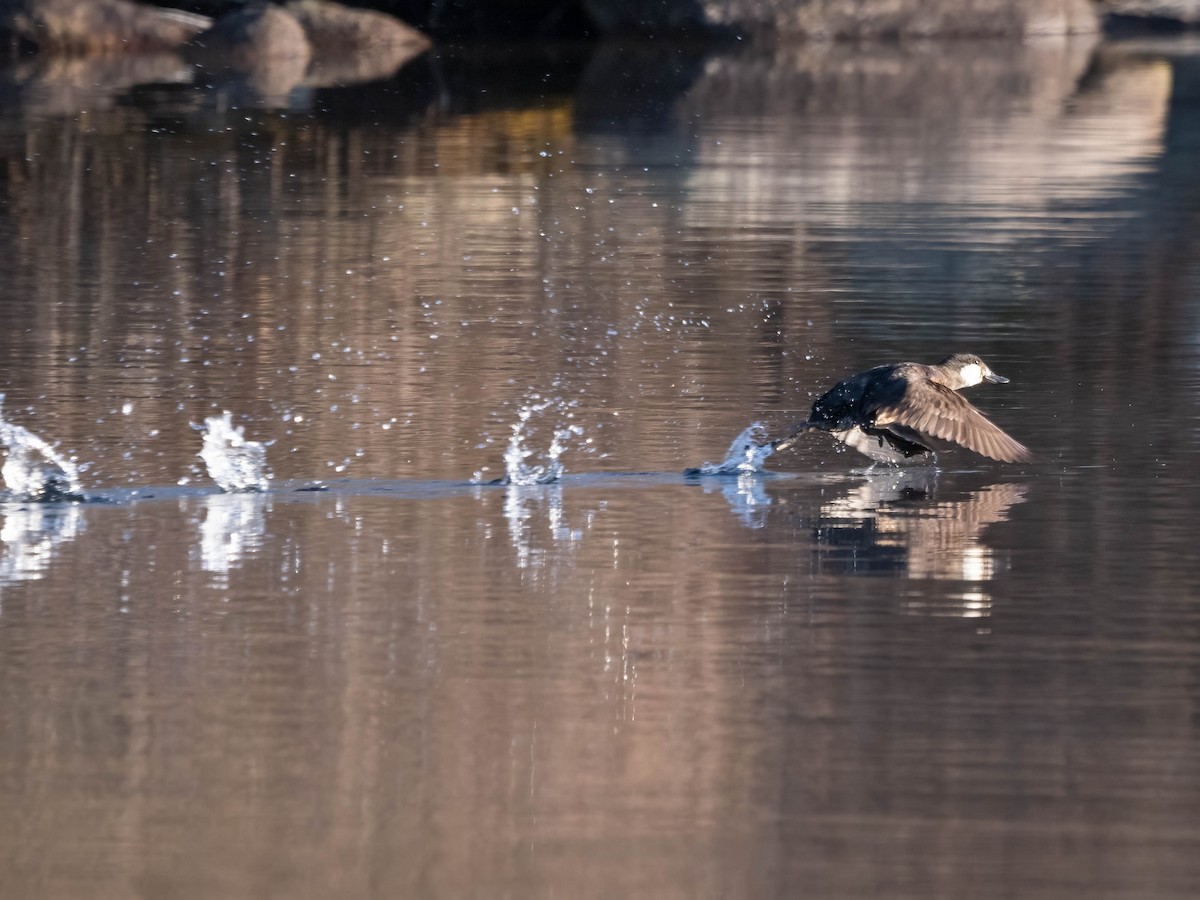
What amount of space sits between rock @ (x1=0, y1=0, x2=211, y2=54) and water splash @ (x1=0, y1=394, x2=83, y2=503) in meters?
23.9

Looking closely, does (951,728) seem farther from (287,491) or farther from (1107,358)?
(1107,358)

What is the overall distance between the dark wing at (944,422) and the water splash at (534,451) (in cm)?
111

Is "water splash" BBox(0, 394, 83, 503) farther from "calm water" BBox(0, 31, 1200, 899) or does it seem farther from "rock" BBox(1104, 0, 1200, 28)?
"rock" BBox(1104, 0, 1200, 28)

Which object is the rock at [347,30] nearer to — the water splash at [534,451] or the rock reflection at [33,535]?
the water splash at [534,451]

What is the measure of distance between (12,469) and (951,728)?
3932 mm

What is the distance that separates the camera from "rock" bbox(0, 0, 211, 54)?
3166 centimetres

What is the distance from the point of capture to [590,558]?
7.24 m

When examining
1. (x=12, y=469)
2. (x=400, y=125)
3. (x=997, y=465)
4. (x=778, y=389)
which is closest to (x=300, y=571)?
(x=12, y=469)

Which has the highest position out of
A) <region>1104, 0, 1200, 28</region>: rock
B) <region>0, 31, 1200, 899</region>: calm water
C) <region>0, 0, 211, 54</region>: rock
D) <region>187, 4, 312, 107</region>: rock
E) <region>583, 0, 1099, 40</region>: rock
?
<region>1104, 0, 1200, 28</region>: rock

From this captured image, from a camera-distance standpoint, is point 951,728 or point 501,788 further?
point 951,728

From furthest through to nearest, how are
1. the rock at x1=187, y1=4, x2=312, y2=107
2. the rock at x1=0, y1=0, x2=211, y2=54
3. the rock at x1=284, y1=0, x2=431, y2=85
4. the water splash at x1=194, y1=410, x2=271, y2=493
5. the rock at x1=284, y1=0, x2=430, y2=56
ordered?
the rock at x1=284, y1=0, x2=430, y2=56 → the rock at x1=284, y1=0, x2=431, y2=85 → the rock at x1=0, y1=0, x2=211, y2=54 → the rock at x1=187, y1=4, x2=312, y2=107 → the water splash at x1=194, y1=410, x2=271, y2=493

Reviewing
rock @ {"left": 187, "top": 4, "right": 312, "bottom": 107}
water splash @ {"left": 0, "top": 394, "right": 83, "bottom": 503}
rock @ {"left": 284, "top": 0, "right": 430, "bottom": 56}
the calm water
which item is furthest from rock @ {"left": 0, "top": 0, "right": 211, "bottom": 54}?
water splash @ {"left": 0, "top": 394, "right": 83, "bottom": 503}

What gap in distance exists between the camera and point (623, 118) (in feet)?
73.9

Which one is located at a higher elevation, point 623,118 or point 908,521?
point 623,118
